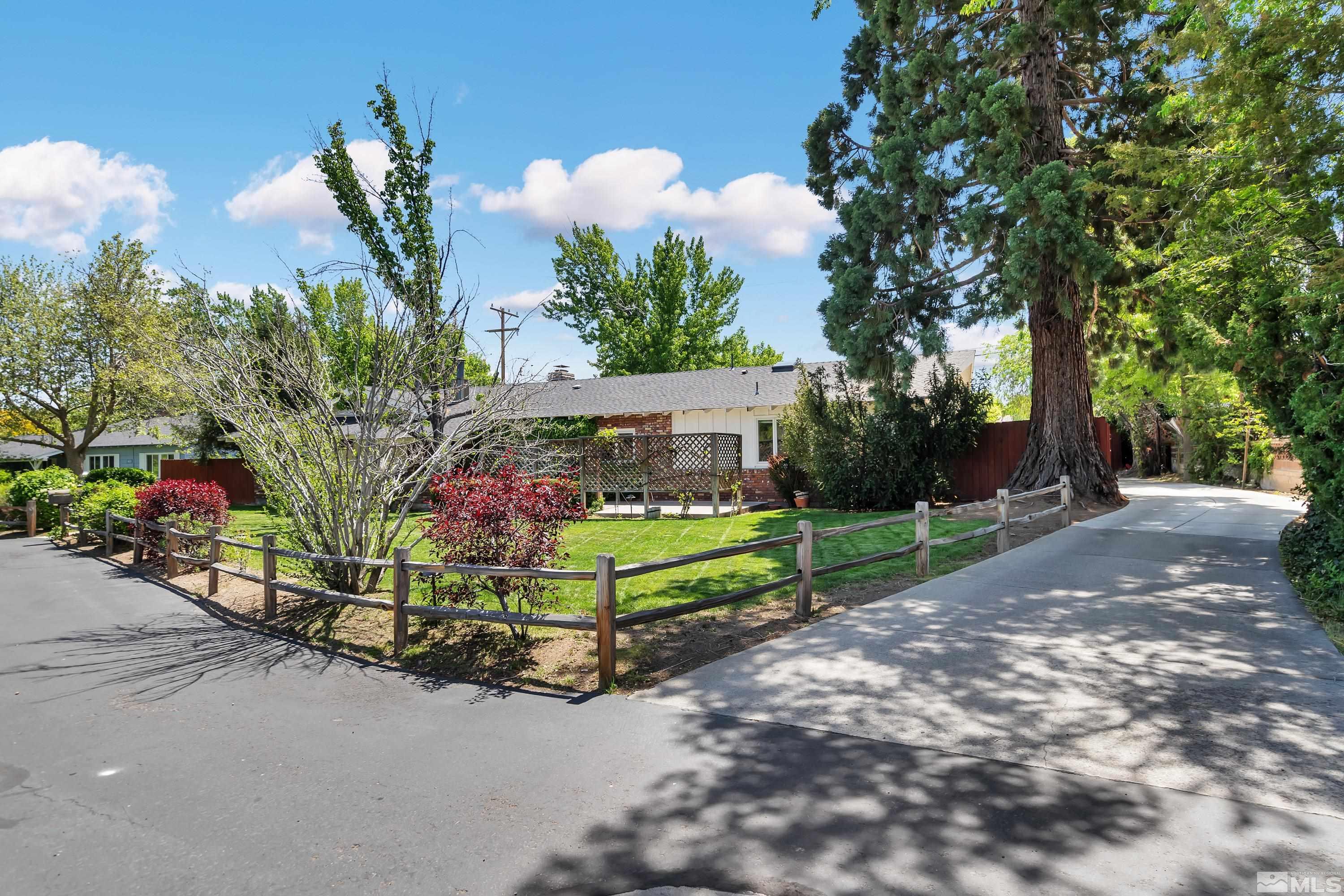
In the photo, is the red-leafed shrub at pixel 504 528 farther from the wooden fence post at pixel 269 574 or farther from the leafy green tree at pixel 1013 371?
the leafy green tree at pixel 1013 371

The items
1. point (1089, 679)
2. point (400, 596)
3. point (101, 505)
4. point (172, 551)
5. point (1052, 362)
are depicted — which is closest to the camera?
point (1089, 679)

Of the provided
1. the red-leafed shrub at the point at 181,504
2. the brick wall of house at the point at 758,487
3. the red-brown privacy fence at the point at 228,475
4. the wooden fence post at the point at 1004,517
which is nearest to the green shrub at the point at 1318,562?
the wooden fence post at the point at 1004,517

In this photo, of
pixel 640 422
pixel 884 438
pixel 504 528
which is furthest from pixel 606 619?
pixel 640 422

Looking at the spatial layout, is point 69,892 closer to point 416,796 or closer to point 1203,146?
point 416,796

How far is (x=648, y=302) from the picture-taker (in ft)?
136

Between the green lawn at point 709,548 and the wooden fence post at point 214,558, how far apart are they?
5.43 feet

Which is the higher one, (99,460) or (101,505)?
(99,460)

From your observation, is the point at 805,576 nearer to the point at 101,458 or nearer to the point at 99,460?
the point at 101,458

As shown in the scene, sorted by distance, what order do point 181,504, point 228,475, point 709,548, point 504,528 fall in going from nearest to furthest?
point 504,528, point 709,548, point 181,504, point 228,475

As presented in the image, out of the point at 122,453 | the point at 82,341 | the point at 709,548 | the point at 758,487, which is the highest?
the point at 82,341

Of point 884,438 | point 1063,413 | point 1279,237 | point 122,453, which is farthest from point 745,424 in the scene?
point 122,453

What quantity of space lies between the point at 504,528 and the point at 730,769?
340 centimetres

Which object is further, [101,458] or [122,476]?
[101,458]

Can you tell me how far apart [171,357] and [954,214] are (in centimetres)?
1465
